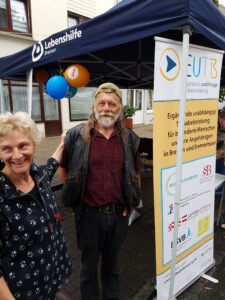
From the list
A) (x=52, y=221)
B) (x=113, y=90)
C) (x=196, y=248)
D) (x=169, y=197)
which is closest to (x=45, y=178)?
(x=52, y=221)

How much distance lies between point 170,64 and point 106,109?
557 millimetres

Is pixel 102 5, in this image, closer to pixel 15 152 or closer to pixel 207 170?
pixel 207 170

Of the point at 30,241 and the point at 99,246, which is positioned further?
the point at 99,246

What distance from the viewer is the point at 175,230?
1.81 metres

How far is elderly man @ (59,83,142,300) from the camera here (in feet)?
5.51

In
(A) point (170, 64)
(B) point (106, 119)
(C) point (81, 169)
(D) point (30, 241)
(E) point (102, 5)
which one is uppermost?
(E) point (102, 5)

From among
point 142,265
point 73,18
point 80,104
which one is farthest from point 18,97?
point 142,265

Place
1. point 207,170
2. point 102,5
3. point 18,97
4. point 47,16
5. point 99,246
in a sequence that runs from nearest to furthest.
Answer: point 99,246 → point 207,170 → point 47,16 → point 18,97 → point 102,5

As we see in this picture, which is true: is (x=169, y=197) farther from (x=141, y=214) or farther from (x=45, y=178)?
(x=141, y=214)

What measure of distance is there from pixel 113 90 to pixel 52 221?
996 mm

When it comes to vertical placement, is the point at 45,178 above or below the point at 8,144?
below

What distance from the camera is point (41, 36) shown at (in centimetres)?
916

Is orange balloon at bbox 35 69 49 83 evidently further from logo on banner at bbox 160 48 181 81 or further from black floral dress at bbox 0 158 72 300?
black floral dress at bbox 0 158 72 300

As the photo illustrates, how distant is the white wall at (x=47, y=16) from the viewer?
28.8ft
